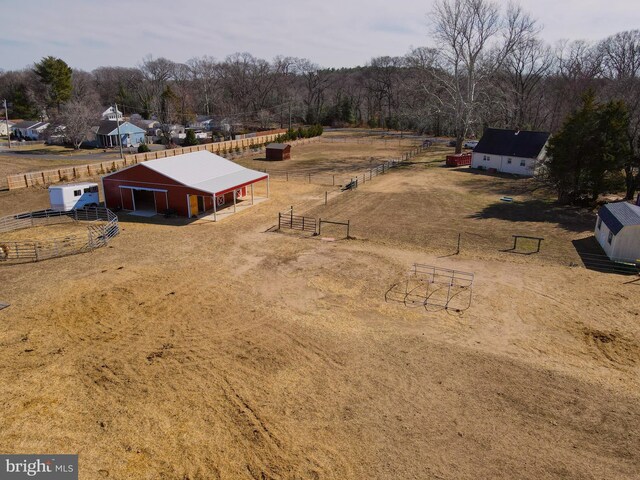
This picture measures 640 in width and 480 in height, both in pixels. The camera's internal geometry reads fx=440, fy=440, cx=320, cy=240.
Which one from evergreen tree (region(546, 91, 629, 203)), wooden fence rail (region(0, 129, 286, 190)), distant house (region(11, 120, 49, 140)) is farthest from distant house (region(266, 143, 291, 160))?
distant house (region(11, 120, 49, 140))

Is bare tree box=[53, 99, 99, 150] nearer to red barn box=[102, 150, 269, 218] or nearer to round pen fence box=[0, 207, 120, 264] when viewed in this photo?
round pen fence box=[0, 207, 120, 264]

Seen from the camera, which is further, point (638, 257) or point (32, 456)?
point (638, 257)

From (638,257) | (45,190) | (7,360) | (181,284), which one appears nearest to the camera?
(7,360)

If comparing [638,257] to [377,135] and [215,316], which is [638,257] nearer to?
[215,316]

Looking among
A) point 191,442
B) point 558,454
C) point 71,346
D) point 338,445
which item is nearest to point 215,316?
point 71,346

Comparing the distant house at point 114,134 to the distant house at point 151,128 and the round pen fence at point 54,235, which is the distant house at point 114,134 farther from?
the round pen fence at point 54,235

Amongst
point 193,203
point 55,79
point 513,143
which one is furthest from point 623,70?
point 55,79
